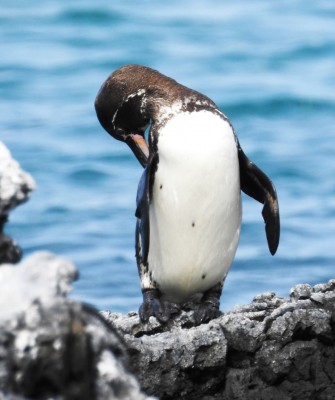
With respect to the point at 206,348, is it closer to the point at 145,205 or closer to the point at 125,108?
the point at 145,205

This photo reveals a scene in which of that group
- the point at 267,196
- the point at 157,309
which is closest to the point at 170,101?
the point at 267,196

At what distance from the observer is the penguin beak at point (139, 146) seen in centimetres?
460

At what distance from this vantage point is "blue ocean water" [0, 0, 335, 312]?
755cm

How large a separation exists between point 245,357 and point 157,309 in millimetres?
399

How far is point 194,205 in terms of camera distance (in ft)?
14.3

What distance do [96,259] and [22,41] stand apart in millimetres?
5590

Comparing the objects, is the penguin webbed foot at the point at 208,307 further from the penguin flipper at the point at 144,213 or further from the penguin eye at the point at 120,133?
the penguin eye at the point at 120,133

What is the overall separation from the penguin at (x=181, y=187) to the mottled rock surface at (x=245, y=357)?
29cm

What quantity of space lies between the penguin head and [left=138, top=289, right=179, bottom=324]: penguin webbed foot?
1.53 ft

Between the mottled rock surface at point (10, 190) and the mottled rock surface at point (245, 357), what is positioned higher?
the mottled rock surface at point (10, 190)

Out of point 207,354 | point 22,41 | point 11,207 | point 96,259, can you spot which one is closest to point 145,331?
point 207,354

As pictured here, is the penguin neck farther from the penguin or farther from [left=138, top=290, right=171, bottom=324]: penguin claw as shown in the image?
[left=138, top=290, right=171, bottom=324]: penguin claw

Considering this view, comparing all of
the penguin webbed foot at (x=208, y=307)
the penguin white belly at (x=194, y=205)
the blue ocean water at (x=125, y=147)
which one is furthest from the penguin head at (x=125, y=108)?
the blue ocean water at (x=125, y=147)

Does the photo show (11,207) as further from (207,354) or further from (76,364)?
(207,354)
